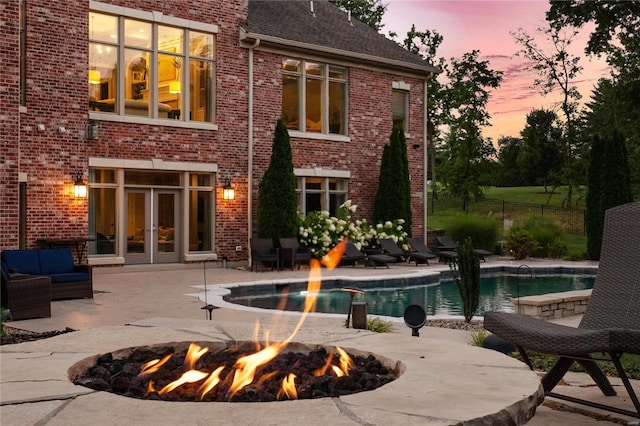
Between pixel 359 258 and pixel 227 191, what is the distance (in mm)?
3619

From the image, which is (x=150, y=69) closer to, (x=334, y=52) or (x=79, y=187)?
(x=79, y=187)

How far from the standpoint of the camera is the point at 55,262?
10812 millimetres

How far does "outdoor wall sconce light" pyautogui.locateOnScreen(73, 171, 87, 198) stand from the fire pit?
1180 cm

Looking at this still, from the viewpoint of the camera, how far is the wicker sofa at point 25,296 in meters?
8.68

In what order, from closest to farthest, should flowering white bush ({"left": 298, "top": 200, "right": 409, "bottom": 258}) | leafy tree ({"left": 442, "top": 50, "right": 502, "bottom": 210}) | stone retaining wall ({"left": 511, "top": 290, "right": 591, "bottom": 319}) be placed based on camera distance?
1. stone retaining wall ({"left": 511, "top": 290, "right": 591, "bottom": 319})
2. flowering white bush ({"left": 298, "top": 200, "right": 409, "bottom": 258})
3. leafy tree ({"left": 442, "top": 50, "right": 502, "bottom": 210})

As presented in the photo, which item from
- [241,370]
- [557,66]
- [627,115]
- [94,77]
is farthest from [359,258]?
[627,115]

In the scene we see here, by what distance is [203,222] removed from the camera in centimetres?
1725

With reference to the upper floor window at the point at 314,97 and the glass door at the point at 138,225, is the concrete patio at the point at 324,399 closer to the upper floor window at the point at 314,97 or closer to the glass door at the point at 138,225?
the glass door at the point at 138,225

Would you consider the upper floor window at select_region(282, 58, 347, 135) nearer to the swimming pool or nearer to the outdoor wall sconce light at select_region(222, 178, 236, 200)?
the outdoor wall sconce light at select_region(222, 178, 236, 200)

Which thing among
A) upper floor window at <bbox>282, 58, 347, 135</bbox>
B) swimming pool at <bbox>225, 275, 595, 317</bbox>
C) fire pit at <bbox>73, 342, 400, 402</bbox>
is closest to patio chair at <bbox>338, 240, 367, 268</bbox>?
swimming pool at <bbox>225, 275, 595, 317</bbox>

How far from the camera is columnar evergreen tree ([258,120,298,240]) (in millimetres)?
16953

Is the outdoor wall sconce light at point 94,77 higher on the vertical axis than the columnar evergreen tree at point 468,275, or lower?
higher

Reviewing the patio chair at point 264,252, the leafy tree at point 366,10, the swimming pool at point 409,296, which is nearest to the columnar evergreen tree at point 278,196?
the patio chair at point 264,252

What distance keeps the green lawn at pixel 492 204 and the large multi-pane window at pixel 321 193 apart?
8110 mm
